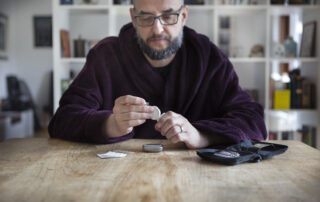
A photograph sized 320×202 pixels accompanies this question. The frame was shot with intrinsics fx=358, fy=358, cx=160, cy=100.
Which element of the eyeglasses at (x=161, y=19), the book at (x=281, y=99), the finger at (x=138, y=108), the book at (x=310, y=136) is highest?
the eyeglasses at (x=161, y=19)

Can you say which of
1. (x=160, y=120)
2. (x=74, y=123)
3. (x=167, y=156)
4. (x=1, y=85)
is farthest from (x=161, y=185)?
(x=1, y=85)

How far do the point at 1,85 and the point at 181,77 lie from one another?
20.3 feet

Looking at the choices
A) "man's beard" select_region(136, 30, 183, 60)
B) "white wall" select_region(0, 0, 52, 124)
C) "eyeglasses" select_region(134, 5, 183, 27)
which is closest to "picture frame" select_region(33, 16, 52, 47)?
"white wall" select_region(0, 0, 52, 124)

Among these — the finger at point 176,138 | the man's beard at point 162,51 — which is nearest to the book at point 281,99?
the man's beard at point 162,51

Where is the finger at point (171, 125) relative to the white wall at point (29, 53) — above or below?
below

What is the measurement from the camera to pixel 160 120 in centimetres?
120

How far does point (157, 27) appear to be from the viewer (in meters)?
1.51

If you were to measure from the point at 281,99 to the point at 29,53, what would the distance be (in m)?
5.87

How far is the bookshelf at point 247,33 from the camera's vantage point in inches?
134

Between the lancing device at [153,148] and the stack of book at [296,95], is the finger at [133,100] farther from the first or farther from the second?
the stack of book at [296,95]

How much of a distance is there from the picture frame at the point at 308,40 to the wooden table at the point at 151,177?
264cm

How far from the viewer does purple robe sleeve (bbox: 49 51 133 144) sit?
1.34m

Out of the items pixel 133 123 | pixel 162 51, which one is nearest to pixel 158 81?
pixel 162 51

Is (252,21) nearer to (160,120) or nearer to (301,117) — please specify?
(301,117)
